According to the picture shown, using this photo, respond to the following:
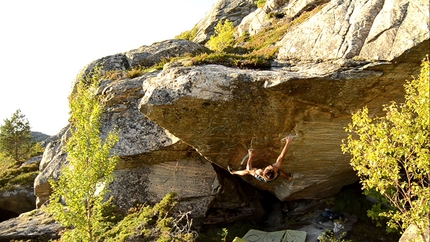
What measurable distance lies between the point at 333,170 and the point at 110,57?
18.4 m

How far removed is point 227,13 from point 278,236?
43.3m

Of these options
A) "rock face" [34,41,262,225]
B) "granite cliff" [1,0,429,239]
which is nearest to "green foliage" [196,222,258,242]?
"granite cliff" [1,0,429,239]

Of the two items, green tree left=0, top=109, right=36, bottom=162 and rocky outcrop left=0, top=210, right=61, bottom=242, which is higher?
green tree left=0, top=109, right=36, bottom=162

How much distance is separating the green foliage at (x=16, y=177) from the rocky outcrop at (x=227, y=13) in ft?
103

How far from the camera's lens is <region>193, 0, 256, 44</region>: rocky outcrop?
2064 inches

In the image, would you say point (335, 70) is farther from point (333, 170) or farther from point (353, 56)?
point (333, 170)

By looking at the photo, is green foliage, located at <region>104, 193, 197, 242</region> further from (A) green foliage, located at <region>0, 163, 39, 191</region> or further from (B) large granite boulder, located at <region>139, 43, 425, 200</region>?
(A) green foliage, located at <region>0, 163, 39, 191</region>

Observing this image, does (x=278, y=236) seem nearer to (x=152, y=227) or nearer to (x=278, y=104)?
(x=152, y=227)

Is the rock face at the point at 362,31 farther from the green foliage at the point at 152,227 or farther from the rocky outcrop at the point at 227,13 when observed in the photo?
the rocky outcrop at the point at 227,13

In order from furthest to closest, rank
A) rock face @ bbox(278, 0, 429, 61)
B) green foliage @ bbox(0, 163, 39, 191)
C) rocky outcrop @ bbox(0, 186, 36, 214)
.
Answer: green foliage @ bbox(0, 163, 39, 191)
rocky outcrop @ bbox(0, 186, 36, 214)
rock face @ bbox(278, 0, 429, 61)

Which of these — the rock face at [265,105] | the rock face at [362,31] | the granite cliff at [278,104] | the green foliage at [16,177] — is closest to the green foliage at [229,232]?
the granite cliff at [278,104]

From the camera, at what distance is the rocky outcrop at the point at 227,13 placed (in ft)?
172

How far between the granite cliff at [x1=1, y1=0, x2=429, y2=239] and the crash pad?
2.38 metres

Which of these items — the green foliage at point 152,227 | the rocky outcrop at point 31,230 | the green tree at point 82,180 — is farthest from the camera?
the rocky outcrop at point 31,230
